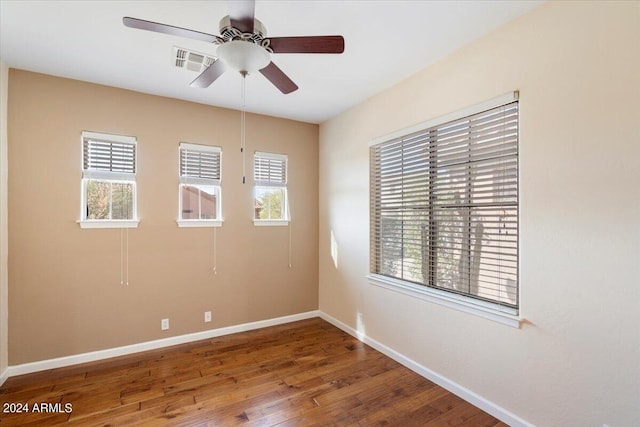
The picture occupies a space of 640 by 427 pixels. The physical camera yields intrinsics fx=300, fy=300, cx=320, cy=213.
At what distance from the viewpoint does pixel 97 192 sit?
3088 millimetres

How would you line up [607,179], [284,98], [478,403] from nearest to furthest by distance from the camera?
[607,179] < [478,403] < [284,98]

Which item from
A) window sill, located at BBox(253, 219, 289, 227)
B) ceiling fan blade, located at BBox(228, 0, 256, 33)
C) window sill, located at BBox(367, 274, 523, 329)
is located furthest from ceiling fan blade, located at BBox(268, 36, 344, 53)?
window sill, located at BBox(253, 219, 289, 227)

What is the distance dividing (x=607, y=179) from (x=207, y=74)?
259cm

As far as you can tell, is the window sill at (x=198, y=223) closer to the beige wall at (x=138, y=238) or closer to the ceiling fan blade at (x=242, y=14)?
the beige wall at (x=138, y=238)

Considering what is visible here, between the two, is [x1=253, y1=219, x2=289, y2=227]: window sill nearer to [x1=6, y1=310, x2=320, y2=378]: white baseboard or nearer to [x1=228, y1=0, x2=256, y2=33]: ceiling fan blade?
[x1=6, y1=310, x2=320, y2=378]: white baseboard

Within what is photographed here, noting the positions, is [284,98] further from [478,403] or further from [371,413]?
[478,403]

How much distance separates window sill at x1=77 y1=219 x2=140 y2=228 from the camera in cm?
300

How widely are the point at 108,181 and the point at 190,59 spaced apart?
1.57m

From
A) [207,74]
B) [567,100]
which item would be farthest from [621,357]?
[207,74]

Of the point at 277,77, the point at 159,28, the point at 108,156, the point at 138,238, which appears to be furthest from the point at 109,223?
the point at 277,77

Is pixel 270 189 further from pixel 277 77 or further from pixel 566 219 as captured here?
pixel 566 219

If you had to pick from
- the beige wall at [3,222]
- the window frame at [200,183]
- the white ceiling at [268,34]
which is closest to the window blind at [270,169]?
the window frame at [200,183]

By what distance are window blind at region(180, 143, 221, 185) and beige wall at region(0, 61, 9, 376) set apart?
4.77 feet

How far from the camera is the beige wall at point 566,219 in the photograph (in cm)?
159
